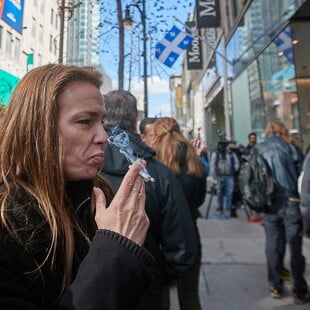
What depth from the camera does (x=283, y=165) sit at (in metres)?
3.94

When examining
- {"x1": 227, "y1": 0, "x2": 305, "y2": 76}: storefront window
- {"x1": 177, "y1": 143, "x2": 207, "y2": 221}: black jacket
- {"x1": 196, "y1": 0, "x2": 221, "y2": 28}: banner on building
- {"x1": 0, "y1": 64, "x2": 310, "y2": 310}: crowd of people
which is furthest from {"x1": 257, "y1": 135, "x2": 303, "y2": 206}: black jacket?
{"x1": 196, "y1": 0, "x2": 221, "y2": 28}: banner on building

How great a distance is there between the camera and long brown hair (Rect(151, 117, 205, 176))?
315cm

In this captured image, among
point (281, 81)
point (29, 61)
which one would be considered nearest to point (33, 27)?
point (29, 61)

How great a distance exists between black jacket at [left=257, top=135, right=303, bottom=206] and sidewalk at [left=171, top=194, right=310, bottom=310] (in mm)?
1179

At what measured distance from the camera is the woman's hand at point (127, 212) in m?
0.98

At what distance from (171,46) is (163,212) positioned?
333 inches

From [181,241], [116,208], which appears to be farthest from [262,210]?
[116,208]

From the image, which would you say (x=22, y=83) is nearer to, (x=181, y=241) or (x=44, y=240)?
(x=44, y=240)

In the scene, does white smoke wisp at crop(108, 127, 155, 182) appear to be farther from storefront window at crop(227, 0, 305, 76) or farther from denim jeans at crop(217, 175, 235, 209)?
storefront window at crop(227, 0, 305, 76)

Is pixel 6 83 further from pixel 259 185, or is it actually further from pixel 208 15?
pixel 208 15

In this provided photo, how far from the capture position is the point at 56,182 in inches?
41.4

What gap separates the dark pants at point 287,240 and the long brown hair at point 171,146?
1.29 meters

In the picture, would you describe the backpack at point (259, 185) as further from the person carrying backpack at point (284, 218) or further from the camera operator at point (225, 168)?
the camera operator at point (225, 168)

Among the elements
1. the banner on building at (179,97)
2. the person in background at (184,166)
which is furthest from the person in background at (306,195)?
the banner on building at (179,97)
